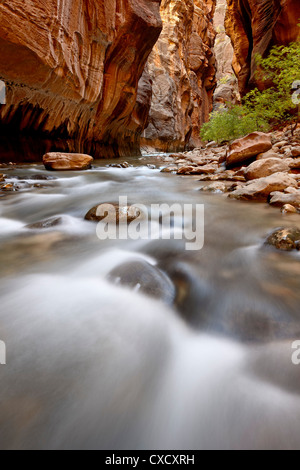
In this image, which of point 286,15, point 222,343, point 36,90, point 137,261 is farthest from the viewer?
point 286,15

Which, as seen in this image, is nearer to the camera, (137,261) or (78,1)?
(137,261)

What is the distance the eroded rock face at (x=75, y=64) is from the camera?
5.06 m

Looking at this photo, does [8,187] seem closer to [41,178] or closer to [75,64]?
[41,178]

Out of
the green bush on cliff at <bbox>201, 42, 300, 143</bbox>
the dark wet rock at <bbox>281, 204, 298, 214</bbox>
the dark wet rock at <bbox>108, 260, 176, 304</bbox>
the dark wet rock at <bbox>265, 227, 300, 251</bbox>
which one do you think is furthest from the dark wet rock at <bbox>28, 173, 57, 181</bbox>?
the green bush on cliff at <bbox>201, 42, 300, 143</bbox>

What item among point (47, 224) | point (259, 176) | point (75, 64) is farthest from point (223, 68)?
point (47, 224)

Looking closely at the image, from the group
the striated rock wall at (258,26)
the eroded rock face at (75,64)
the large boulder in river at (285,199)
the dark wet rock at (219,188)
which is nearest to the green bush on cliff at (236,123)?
Result: the eroded rock face at (75,64)

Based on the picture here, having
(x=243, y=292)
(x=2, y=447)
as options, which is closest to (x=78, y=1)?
(x=243, y=292)

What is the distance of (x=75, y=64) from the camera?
6.78 meters

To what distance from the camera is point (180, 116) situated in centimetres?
2250

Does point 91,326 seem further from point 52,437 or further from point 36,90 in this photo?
point 36,90

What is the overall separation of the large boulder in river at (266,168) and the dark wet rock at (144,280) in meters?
3.43

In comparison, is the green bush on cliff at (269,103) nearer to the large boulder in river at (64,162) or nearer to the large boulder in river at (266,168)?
the large boulder in river at (266,168)

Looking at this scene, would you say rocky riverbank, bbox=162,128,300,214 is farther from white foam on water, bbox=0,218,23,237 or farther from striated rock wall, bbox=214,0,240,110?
striated rock wall, bbox=214,0,240,110

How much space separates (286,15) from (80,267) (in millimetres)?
15370
